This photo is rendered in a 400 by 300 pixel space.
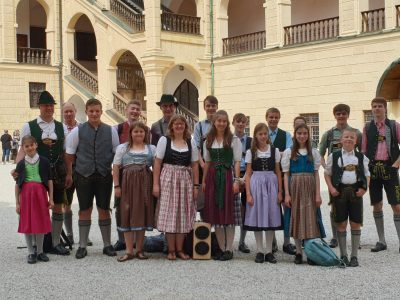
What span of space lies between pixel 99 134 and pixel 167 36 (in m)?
18.8

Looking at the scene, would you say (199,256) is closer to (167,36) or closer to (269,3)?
(269,3)

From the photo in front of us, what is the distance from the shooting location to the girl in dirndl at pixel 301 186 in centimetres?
780

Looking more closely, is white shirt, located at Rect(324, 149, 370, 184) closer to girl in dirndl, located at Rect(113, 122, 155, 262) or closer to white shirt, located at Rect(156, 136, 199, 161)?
white shirt, located at Rect(156, 136, 199, 161)

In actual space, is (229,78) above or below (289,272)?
above

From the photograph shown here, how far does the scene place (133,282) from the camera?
7.00 meters

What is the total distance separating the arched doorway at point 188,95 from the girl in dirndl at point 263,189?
2251 cm

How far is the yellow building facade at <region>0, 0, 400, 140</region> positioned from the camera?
21406mm

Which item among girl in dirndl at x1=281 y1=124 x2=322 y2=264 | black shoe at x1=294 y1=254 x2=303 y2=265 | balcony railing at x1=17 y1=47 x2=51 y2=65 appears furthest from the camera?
balcony railing at x1=17 y1=47 x2=51 y2=65

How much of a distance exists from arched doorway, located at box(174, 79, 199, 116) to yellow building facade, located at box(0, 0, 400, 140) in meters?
0.05

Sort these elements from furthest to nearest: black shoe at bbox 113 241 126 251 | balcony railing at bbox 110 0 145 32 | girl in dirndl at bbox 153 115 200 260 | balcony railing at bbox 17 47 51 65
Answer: balcony railing at bbox 17 47 51 65, balcony railing at bbox 110 0 145 32, black shoe at bbox 113 241 126 251, girl in dirndl at bbox 153 115 200 260

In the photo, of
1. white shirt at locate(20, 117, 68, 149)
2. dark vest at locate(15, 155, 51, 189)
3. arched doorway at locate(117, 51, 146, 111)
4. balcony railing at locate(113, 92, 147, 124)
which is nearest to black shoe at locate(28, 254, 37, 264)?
dark vest at locate(15, 155, 51, 189)

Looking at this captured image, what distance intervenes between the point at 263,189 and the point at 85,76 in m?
23.1

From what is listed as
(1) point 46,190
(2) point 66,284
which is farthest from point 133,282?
(1) point 46,190

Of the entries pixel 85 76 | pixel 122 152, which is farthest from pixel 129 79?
pixel 122 152
